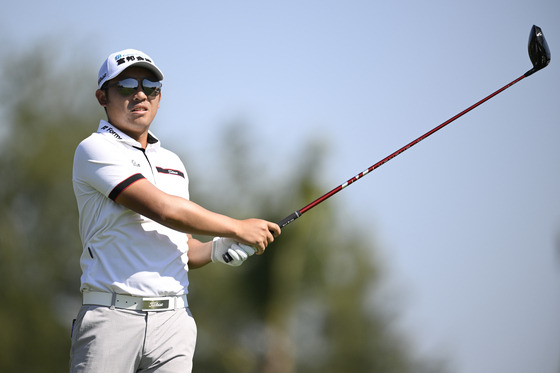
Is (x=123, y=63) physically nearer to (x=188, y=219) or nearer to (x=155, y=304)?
(x=188, y=219)

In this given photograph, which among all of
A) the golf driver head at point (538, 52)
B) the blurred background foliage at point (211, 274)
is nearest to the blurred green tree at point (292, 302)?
the blurred background foliage at point (211, 274)

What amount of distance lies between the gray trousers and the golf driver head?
2.71 m

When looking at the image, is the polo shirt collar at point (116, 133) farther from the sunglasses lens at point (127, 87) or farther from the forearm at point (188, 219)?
the forearm at point (188, 219)

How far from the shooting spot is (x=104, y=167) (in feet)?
9.41

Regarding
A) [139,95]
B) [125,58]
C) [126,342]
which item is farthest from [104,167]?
[126,342]

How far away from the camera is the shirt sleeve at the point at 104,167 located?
2.82 meters

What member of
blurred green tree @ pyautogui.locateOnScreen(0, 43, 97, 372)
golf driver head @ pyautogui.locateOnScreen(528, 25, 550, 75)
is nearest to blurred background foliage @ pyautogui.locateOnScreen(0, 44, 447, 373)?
blurred green tree @ pyautogui.locateOnScreen(0, 43, 97, 372)

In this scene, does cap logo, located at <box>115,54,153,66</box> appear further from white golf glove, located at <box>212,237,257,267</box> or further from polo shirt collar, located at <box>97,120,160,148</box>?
white golf glove, located at <box>212,237,257,267</box>

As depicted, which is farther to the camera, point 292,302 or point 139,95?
point 292,302

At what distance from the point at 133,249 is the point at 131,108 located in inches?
27.2

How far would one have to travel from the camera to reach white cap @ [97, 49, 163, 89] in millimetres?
3113

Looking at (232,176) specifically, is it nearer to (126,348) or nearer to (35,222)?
(35,222)

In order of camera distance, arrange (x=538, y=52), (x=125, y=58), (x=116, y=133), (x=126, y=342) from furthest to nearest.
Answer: (x=538, y=52)
(x=125, y=58)
(x=116, y=133)
(x=126, y=342)

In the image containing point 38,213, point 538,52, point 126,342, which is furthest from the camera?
point 38,213
